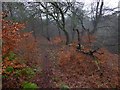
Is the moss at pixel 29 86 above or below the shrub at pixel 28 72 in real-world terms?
below

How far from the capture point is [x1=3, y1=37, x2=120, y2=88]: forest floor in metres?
15.1

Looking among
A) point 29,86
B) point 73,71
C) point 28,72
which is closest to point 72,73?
point 73,71

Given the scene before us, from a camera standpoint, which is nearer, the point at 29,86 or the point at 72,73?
the point at 29,86

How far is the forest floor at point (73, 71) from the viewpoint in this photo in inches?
593

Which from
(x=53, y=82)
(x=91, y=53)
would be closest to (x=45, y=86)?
(x=53, y=82)

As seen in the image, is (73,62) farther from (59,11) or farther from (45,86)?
(59,11)

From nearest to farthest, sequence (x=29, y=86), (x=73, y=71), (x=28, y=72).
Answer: (x=29, y=86), (x=28, y=72), (x=73, y=71)

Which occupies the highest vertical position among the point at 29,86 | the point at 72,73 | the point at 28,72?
the point at 28,72

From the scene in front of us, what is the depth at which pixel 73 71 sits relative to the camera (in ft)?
55.3

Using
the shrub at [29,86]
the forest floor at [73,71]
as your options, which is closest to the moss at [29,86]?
the shrub at [29,86]

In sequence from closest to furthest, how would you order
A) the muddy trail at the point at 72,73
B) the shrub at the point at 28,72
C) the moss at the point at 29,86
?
the moss at the point at 29,86, the shrub at the point at 28,72, the muddy trail at the point at 72,73

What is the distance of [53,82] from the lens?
585 inches

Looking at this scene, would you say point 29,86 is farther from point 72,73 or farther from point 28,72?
point 72,73

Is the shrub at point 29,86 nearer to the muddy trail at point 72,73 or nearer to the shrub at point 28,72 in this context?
the muddy trail at point 72,73
